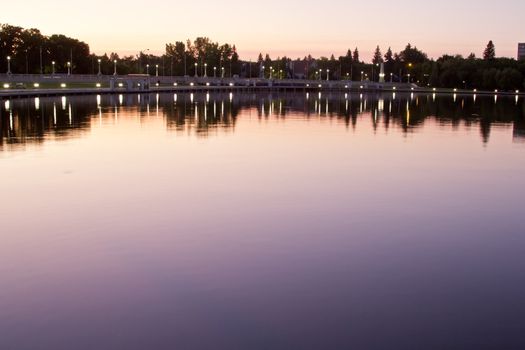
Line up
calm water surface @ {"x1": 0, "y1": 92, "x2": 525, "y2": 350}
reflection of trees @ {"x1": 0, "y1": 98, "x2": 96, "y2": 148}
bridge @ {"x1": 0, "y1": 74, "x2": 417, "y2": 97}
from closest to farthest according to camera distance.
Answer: calm water surface @ {"x1": 0, "y1": 92, "x2": 525, "y2": 350} < reflection of trees @ {"x1": 0, "y1": 98, "x2": 96, "y2": 148} < bridge @ {"x1": 0, "y1": 74, "x2": 417, "y2": 97}

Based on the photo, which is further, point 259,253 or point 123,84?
point 123,84

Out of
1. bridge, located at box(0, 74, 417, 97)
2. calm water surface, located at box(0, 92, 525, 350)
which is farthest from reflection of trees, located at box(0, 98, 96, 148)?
bridge, located at box(0, 74, 417, 97)

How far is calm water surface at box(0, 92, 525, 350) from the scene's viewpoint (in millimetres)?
8633

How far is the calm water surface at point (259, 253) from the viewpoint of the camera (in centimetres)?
863

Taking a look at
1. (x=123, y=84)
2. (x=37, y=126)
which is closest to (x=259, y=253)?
(x=37, y=126)

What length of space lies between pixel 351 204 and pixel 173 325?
8610 mm

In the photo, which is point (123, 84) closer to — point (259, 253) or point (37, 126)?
point (37, 126)

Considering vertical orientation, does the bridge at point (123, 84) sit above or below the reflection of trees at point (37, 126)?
above

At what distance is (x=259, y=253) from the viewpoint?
12016 millimetres

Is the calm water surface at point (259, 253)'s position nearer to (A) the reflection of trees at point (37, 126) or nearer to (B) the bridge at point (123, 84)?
(A) the reflection of trees at point (37, 126)

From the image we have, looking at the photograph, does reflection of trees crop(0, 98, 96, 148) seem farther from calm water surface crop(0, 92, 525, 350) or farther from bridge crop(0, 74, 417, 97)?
bridge crop(0, 74, 417, 97)

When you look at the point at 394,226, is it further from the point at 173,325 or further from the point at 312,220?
the point at 173,325

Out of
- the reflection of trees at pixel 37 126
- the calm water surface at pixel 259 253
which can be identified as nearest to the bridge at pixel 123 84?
the reflection of trees at pixel 37 126

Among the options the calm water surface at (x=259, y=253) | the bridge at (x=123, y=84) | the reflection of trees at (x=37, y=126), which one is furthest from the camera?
the bridge at (x=123, y=84)
